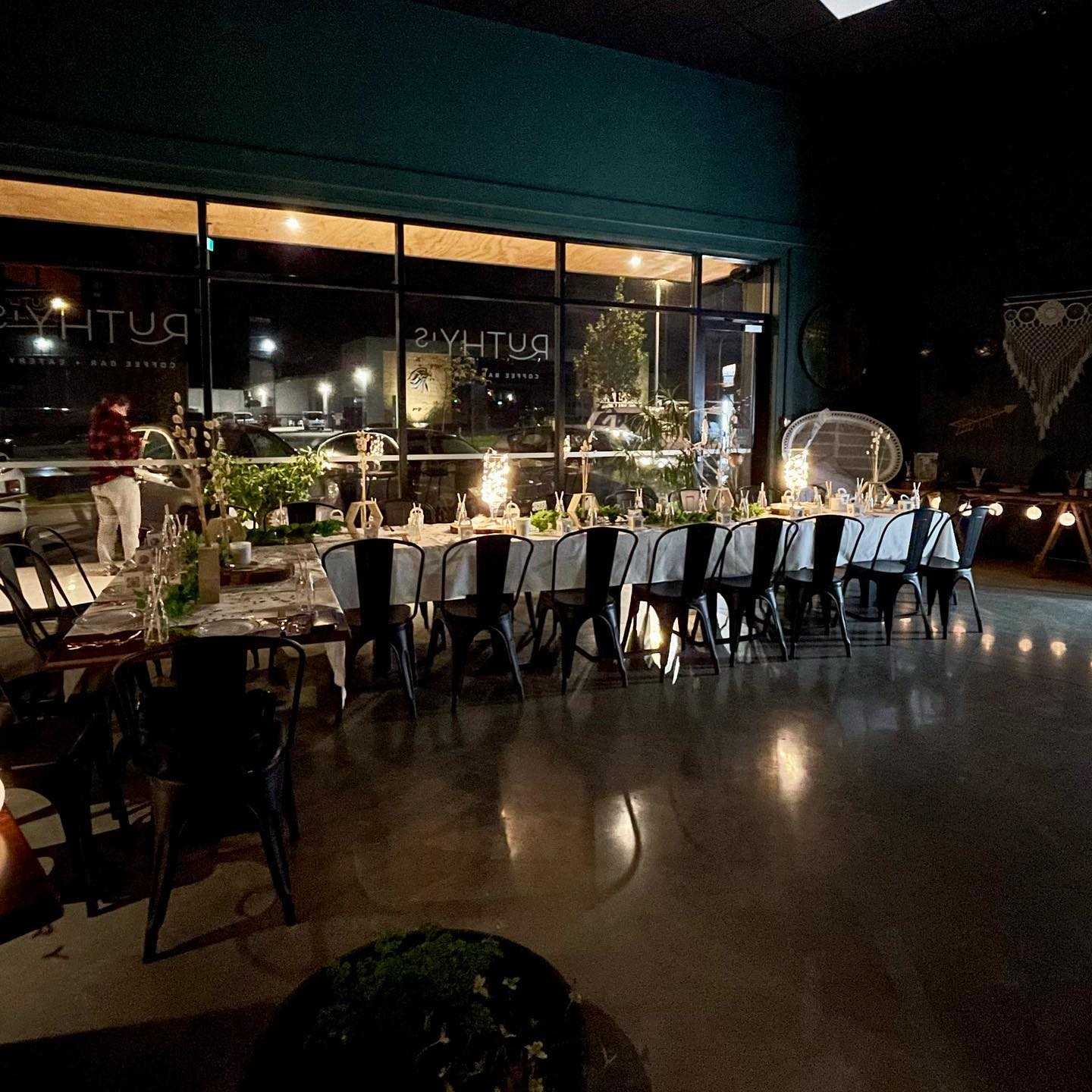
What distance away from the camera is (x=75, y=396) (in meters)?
6.28

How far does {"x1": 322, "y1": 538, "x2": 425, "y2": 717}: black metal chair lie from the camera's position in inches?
167

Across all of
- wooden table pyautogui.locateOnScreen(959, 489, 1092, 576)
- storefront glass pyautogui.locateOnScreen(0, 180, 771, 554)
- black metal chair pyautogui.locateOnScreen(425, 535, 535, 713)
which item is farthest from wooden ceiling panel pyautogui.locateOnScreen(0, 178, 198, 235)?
wooden table pyautogui.locateOnScreen(959, 489, 1092, 576)

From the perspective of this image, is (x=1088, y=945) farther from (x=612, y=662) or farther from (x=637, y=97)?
(x=637, y=97)

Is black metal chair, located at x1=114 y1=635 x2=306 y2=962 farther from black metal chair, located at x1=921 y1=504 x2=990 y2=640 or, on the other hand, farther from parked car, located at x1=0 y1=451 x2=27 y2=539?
black metal chair, located at x1=921 y1=504 x2=990 y2=640

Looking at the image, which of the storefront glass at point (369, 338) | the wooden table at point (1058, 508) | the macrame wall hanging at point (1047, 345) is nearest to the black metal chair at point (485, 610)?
the storefront glass at point (369, 338)

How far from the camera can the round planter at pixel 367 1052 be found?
1463 millimetres

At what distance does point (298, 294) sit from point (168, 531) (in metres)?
3.81

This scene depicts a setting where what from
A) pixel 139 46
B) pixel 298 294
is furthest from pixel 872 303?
pixel 139 46

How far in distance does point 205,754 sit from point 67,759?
0.41 m

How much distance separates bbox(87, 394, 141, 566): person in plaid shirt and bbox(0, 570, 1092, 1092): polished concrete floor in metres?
2.63

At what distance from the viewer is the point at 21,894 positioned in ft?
4.54

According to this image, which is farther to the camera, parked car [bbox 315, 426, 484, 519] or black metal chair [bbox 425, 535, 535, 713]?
parked car [bbox 315, 426, 484, 519]

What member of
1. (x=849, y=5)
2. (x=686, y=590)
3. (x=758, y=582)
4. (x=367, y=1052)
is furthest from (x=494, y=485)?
(x=849, y=5)

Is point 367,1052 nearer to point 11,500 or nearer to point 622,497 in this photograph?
point 11,500
